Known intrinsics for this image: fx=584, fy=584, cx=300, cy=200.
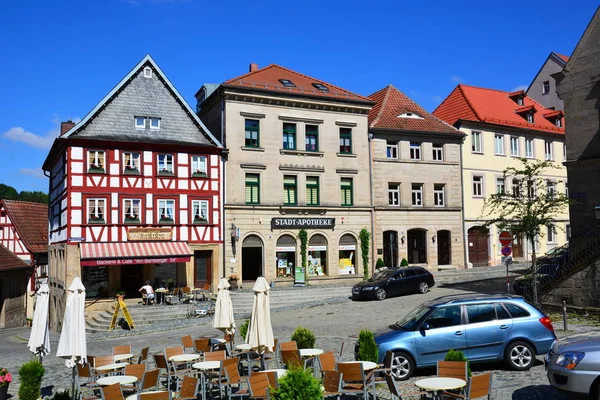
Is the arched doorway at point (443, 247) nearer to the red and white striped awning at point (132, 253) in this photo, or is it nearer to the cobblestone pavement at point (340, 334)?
the cobblestone pavement at point (340, 334)

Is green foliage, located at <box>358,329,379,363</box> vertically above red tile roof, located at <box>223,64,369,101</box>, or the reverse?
red tile roof, located at <box>223,64,369,101</box>

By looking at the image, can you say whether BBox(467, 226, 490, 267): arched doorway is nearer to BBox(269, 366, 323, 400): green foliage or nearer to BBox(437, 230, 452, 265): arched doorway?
BBox(437, 230, 452, 265): arched doorway

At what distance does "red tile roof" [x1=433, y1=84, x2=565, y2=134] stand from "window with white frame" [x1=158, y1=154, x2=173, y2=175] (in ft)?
64.7

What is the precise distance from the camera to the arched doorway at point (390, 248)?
36.9 metres

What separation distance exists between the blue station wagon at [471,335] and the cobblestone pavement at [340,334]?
49 centimetres

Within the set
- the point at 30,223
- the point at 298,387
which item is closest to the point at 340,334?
the point at 298,387

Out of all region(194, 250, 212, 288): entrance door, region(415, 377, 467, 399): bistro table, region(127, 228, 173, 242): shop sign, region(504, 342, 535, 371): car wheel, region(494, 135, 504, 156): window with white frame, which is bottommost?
region(504, 342, 535, 371): car wheel

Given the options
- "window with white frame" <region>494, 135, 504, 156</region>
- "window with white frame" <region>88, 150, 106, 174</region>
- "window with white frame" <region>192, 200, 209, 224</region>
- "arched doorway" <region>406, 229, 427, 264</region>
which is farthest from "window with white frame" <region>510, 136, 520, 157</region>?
"window with white frame" <region>88, 150, 106, 174</region>

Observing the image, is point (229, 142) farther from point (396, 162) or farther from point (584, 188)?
point (584, 188)

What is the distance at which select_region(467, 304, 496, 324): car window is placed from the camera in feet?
42.1

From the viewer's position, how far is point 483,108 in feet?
137

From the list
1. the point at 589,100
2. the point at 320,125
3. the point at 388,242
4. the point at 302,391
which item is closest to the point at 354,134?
the point at 320,125

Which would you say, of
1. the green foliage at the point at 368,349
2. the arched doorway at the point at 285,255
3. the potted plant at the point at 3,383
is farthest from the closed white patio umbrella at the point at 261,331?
the arched doorway at the point at 285,255

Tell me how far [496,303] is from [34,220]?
4197 cm
